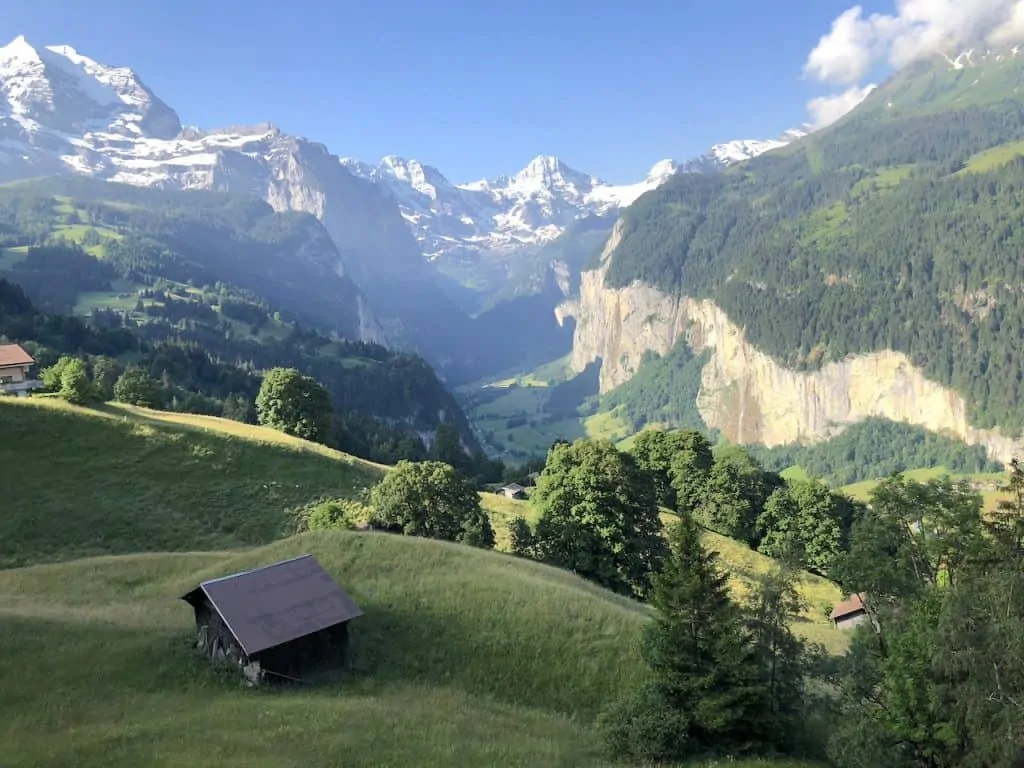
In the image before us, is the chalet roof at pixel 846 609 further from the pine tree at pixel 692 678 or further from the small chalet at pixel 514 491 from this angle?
the small chalet at pixel 514 491

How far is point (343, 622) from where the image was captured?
34.9 m

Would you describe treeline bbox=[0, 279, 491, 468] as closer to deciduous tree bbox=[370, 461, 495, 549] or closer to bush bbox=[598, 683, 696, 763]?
deciduous tree bbox=[370, 461, 495, 549]

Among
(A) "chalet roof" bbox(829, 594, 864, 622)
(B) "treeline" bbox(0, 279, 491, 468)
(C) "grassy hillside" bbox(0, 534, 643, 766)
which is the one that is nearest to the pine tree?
(C) "grassy hillside" bbox(0, 534, 643, 766)

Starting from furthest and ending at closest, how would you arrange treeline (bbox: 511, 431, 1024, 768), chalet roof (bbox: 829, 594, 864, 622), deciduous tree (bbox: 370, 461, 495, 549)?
chalet roof (bbox: 829, 594, 864, 622) < deciduous tree (bbox: 370, 461, 495, 549) < treeline (bbox: 511, 431, 1024, 768)

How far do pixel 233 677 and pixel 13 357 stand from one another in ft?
252

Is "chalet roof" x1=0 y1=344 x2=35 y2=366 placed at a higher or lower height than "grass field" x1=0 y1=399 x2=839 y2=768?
higher

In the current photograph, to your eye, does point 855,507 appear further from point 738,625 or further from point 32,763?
point 32,763

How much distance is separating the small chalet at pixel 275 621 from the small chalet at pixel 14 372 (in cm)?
6746

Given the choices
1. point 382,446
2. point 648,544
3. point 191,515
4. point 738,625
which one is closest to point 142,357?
point 382,446

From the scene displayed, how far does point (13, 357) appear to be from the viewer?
9000 centimetres

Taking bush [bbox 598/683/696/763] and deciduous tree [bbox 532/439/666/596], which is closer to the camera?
bush [bbox 598/683/696/763]

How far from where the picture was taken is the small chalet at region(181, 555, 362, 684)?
1289 inches

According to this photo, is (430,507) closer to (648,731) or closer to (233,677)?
(233,677)

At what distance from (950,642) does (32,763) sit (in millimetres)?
28594
